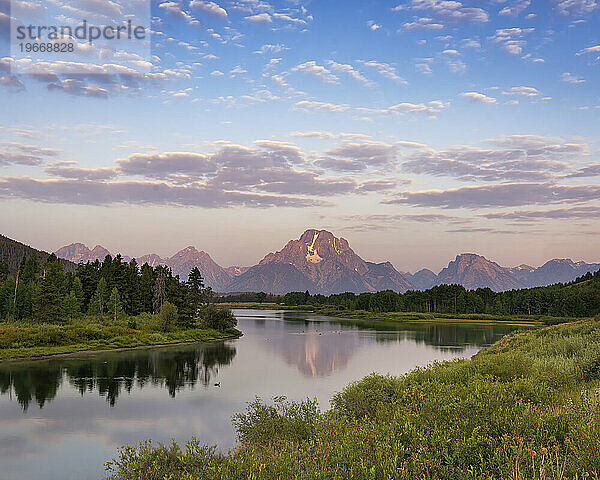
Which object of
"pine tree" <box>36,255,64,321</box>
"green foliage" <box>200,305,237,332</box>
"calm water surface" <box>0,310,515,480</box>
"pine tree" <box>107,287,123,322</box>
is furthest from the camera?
"green foliage" <box>200,305,237,332</box>

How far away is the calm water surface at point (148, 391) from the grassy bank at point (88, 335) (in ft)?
14.2

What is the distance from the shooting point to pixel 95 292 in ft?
321

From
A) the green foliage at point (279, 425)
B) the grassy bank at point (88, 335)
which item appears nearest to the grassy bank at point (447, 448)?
the green foliage at point (279, 425)

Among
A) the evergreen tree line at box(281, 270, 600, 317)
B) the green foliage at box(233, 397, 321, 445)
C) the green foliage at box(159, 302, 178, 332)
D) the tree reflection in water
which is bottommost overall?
the evergreen tree line at box(281, 270, 600, 317)

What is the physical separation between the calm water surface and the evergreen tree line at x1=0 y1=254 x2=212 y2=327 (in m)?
20.1

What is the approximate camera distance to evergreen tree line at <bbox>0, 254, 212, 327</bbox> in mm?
79775

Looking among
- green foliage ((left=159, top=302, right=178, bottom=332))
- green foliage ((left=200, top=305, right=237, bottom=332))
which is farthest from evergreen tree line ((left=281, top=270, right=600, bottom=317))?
green foliage ((left=159, top=302, right=178, bottom=332))

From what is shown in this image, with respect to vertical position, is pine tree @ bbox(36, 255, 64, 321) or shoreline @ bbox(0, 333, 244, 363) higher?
pine tree @ bbox(36, 255, 64, 321)

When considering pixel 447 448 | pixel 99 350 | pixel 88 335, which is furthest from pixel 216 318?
pixel 447 448

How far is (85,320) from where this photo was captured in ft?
274

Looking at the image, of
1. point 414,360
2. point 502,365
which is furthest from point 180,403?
point 414,360

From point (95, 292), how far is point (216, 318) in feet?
83.5

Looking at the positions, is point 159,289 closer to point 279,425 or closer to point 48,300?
point 48,300

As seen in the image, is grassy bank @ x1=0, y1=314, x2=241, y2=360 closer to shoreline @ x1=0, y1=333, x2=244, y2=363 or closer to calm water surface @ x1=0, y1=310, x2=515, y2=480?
shoreline @ x1=0, y1=333, x2=244, y2=363
